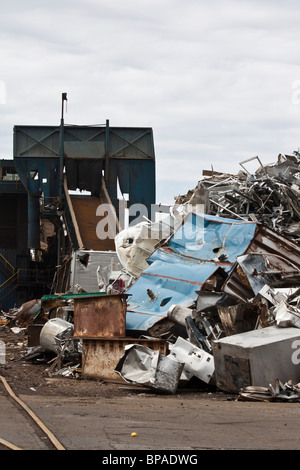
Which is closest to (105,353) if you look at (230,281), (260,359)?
(230,281)

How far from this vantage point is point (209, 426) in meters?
7.82

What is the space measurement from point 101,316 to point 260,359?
14.0ft

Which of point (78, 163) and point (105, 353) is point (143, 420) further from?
point (78, 163)

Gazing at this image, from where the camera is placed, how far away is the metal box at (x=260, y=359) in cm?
1030

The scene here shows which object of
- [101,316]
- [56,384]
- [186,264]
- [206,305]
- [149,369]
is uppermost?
[186,264]

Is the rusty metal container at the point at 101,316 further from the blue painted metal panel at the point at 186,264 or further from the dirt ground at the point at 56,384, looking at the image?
the dirt ground at the point at 56,384

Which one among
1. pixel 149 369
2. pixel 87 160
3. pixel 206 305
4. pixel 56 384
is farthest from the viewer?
pixel 87 160

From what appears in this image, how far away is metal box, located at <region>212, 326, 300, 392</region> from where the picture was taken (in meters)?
10.3

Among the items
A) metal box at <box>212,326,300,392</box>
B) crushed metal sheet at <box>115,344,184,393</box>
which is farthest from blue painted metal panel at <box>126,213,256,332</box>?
metal box at <box>212,326,300,392</box>

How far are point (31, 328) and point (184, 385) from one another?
266 inches

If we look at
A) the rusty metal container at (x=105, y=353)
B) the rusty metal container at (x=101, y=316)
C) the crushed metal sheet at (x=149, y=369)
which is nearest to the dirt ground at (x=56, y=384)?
the rusty metal container at (x=105, y=353)

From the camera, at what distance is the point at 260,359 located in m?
A: 10.3
